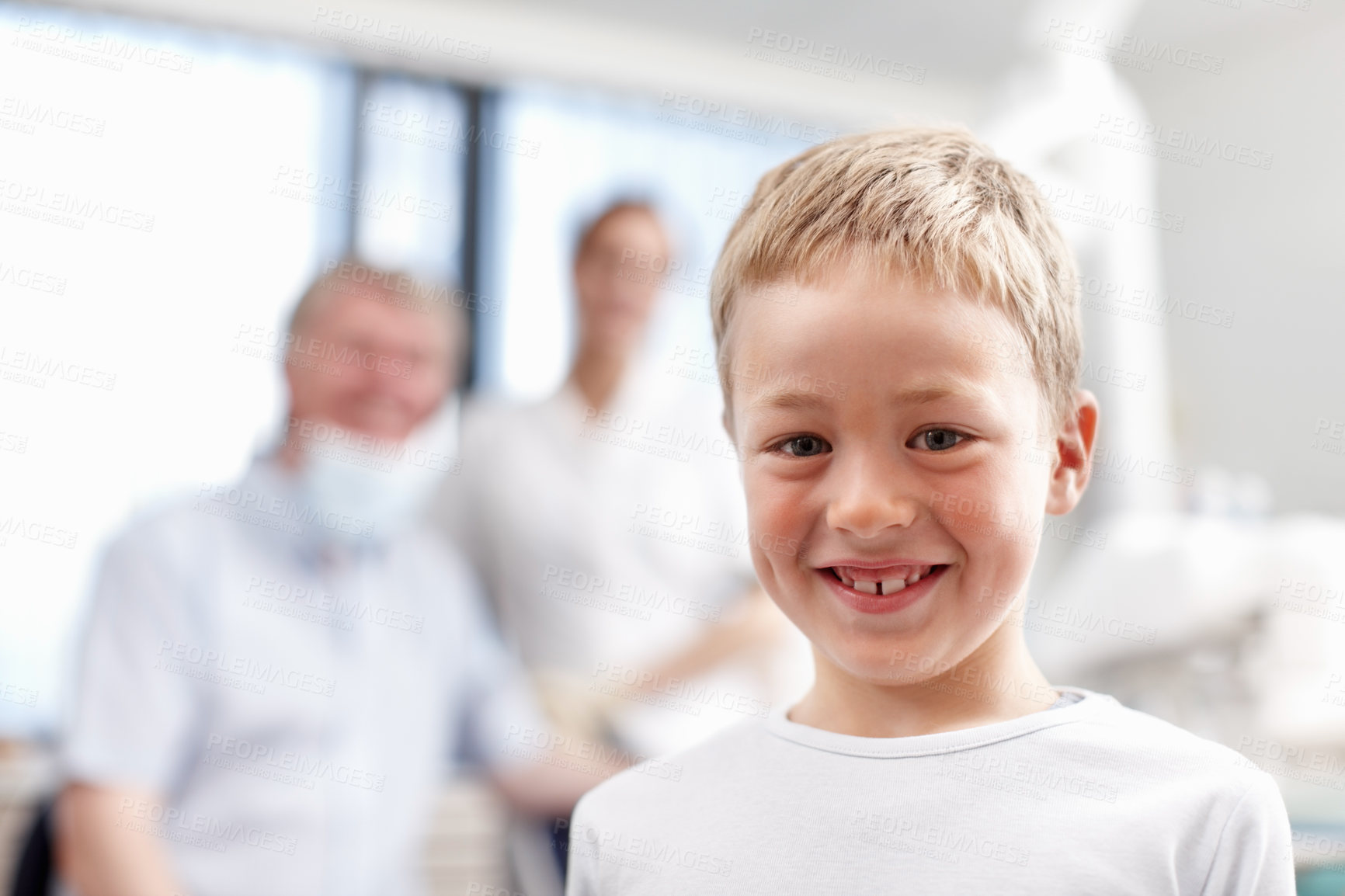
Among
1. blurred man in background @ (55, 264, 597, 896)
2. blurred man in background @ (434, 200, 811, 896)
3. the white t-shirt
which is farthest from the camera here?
blurred man in background @ (434, 200, 811, 896)

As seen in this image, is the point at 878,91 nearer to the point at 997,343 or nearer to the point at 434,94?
the point at 434,94

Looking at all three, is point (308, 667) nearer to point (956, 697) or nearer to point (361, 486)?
point (361, 486)

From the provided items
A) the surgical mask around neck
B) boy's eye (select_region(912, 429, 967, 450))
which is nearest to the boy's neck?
boy's eye (select_region(912, 429, 967, 450))

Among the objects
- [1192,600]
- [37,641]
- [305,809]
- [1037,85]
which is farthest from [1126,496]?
[37,641]

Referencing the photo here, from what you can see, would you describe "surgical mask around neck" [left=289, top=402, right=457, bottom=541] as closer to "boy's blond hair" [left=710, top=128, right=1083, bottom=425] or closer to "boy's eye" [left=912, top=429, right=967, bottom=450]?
"boy's blond hair" [left=710, top=128, right=1083, bottom=425]

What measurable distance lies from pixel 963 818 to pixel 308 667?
129 cm

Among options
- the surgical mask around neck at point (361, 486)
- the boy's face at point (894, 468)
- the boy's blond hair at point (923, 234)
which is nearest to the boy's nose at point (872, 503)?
the boy's face at point (894, 468)

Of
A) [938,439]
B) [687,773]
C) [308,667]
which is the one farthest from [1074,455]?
[308,667]

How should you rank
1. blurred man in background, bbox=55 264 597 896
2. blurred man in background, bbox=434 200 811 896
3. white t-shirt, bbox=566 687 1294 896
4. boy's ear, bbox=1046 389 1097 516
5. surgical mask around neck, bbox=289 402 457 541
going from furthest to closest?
blurred man in background, bbox=434 200 811 896 → surgical mask around neck, bbox=289 402 457 541 → blurred man in background, bbox=55 264 597 896 → boy's ear, bbox=1046 389 1097 516 → white t-shirt, bbox=566 687 1294 896

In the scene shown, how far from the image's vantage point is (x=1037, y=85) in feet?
5.61

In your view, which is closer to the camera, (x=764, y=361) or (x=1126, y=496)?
(x=764, y=361)

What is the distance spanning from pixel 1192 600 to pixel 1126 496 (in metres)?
0.54

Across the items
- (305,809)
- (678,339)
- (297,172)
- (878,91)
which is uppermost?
(878,91)

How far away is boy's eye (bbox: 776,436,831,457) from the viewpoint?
22.6 inches
